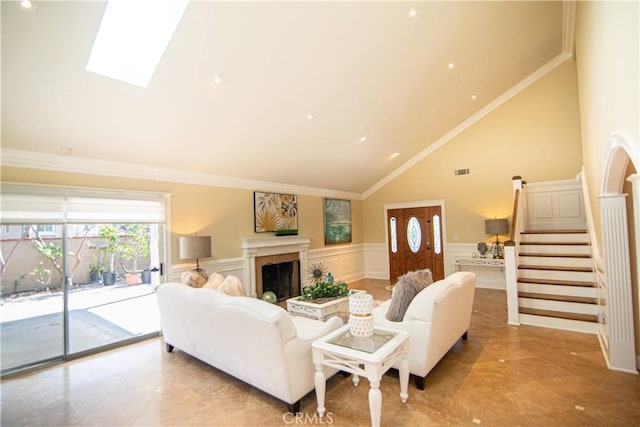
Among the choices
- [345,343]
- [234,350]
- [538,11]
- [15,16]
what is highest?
[538,11]

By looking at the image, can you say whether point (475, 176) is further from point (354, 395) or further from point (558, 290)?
point (354, 395)

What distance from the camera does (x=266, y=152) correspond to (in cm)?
499

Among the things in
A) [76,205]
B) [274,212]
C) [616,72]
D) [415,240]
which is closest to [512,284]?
[616,72]

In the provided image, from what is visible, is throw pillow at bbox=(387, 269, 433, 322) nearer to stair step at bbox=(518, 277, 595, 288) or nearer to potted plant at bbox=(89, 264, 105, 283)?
stair step at bbox=(518, 277, 595, 288)

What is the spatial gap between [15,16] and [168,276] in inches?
130

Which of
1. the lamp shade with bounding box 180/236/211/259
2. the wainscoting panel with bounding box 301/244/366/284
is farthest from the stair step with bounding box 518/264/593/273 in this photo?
the lamp shade with bounding box 180/236/211/259

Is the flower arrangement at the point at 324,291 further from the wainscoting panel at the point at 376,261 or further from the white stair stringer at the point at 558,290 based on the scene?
the wainscoting panel at the point at 376,261

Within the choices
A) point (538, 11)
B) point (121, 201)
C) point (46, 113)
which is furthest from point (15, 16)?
point (538, 11)

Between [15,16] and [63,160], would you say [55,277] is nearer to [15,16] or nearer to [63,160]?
[63,160]

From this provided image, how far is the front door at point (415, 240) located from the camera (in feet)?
24.0

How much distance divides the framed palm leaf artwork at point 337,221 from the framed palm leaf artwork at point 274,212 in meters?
1.08

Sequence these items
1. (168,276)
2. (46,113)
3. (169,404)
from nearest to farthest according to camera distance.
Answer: (169,404) < (46,113) < (168,276)

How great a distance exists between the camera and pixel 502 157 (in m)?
6.52

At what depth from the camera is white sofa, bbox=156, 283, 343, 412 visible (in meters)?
2.29
